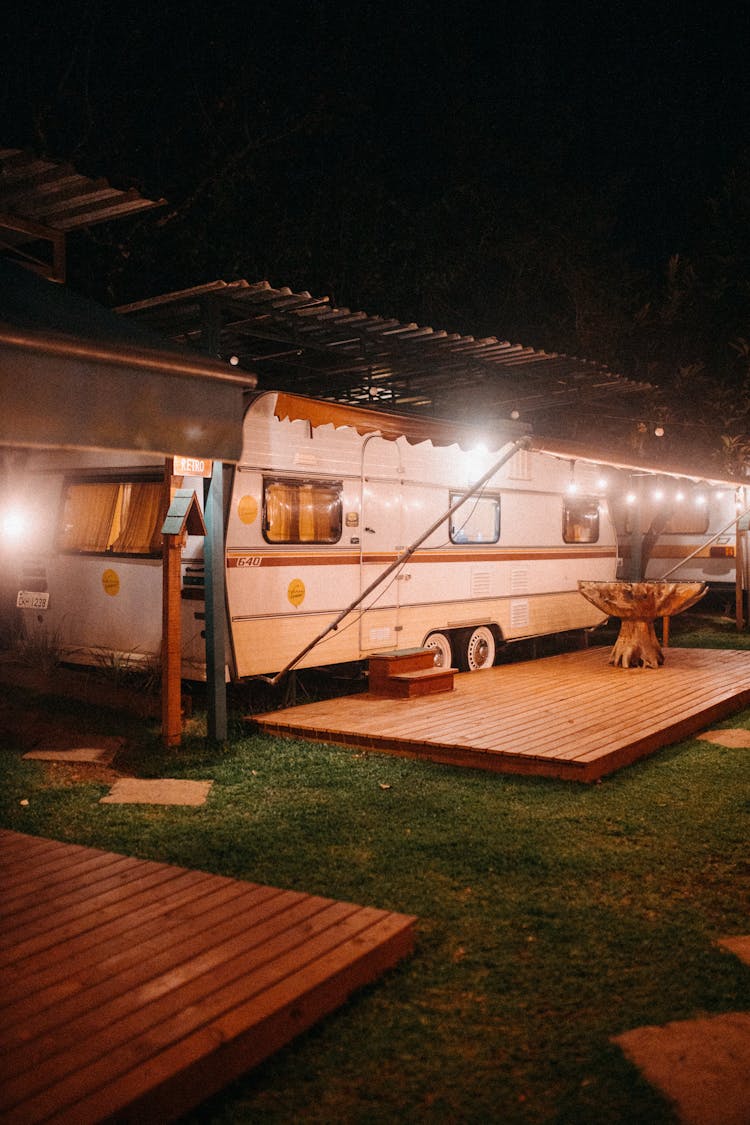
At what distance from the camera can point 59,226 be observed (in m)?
5.50

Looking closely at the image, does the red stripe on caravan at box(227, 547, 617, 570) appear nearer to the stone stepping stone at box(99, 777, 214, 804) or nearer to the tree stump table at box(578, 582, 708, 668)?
the tree stump table at box(578, 582, 708, 668)

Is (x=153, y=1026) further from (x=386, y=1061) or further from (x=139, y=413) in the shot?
(x=139, y=413)

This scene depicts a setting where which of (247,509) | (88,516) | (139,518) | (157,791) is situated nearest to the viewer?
(157,791)

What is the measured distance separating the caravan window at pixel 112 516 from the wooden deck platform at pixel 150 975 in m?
4.34

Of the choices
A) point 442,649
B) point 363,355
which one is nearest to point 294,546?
point 363,355

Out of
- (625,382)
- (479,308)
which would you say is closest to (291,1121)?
(625,382)

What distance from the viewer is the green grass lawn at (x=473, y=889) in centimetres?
308

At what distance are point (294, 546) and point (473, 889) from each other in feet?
14.7

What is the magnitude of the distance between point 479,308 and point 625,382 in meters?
7.24

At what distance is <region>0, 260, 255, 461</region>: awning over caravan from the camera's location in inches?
117

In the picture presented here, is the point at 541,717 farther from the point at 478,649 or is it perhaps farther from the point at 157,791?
the point at 157,791

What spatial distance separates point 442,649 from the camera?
35.3 feet

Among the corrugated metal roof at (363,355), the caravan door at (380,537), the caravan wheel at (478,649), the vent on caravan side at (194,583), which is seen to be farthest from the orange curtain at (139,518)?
the caravan wheel at (478,649)

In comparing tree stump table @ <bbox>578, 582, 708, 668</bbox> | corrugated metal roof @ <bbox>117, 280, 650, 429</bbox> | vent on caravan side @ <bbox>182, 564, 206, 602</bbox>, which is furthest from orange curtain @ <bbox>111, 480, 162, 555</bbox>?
tree stump table @ <bbox>578, 582, 708, 668</bbox>
